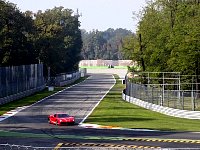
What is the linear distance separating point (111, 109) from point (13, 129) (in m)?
18.9

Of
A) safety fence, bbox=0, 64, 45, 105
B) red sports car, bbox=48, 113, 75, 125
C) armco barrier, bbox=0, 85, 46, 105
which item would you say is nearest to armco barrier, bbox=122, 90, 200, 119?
red sports car, bbox=48, 113, 75, 125

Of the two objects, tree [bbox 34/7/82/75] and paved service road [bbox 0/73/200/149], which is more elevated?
tree [bbox 34/7/82/75]

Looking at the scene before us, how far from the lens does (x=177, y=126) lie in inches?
1510

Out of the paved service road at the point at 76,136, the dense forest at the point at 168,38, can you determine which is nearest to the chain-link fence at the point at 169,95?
the dense forest at the point at 168,38

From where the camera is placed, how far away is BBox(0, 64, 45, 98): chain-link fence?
6016 centimetres

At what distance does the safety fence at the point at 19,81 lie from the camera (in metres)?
59.9

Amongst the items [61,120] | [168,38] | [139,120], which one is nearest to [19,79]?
[168,38]

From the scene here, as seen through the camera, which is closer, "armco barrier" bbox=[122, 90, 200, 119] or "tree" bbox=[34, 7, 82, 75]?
"armco barrier" bbox=[122, 90, 200, 119]

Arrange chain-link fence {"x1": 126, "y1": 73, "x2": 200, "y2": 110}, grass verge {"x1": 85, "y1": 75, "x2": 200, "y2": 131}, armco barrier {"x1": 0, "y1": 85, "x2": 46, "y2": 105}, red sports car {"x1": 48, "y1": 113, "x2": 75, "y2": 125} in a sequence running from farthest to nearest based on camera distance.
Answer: armco barrier {"x1": 0, "y1": 85, "x2": 46, "y2": 105} < chain-link fence {"x1": 126, "y1": 73, "x2": 200, "y2": 110} < red sports car {"x1": 48, "y1": 113, "x2": 75, "y2": 125} < grass verge {"x1": 85, "y1": 75, "x2": 200, "y2": 131}

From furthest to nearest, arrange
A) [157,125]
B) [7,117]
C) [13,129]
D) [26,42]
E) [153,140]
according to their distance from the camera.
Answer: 1. [26,42]
2. [7,117]
3. [157,125]
4. [13,129]
5. [153,140]

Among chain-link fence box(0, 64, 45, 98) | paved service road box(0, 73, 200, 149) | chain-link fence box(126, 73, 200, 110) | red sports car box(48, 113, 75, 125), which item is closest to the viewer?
paved service road box(0, 73, 200, 149)

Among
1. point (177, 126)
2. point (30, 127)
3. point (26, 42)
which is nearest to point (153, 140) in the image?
point (177, 126)

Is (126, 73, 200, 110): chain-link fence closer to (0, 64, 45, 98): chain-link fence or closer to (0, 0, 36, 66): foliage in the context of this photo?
(0, 64, 45, 98): chain-link fence

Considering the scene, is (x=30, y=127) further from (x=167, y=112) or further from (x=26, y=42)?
(x=26, y=42)
